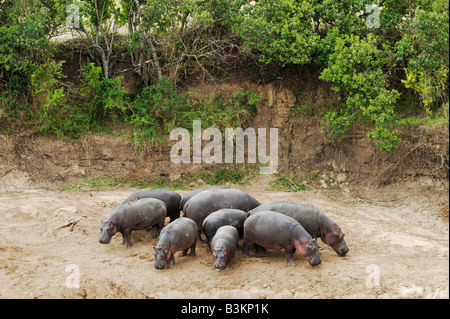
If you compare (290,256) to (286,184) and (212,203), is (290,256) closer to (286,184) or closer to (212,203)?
(212,203)

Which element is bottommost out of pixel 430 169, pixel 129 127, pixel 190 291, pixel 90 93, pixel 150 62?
pixel 190 291

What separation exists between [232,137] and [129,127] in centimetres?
347

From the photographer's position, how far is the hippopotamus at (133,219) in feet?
29.9

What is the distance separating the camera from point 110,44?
1666 centimetres

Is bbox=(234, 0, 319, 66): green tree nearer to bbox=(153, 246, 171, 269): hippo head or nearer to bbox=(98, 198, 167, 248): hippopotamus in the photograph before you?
bbox=(98, 198, 167, 248): hippopotamus

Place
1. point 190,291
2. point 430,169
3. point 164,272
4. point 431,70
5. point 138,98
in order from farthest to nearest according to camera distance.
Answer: point 138,98, point 430,169, point 431,70, point 164,272, point 190,291

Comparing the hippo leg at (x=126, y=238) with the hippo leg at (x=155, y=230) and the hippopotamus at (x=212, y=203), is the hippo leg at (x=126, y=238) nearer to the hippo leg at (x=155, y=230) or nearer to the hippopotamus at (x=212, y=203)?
the hippo leg at (x=155, y=230)

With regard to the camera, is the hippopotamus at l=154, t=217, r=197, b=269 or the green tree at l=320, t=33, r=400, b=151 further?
the green tree at l=320, t=33, r=400, b=151

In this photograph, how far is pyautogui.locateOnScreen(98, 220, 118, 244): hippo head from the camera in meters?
8.94

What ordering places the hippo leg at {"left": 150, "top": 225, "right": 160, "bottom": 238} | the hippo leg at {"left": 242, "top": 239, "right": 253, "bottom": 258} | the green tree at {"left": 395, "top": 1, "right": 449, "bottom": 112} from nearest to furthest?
1. the hippo leg at {"left": 242, "top": 239, "right": 253, "bottom": 258}
2. the hippo leg at {"left": 150, "top": 225, "right": 160, "bottom": 238}
3. the green tree at {"left": 395, "top": 1, "right": 449, "bottom": 112}

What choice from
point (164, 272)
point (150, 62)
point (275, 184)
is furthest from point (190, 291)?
point (150, 62)

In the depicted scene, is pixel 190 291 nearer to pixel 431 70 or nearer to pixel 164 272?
pixel 164 272

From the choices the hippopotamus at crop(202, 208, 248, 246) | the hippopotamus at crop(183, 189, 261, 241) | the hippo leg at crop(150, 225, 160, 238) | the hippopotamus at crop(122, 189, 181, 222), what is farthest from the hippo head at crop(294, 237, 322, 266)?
the hippopotamus at crop(122, 189, 181, 222)

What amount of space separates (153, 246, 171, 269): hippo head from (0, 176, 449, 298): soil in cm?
13
